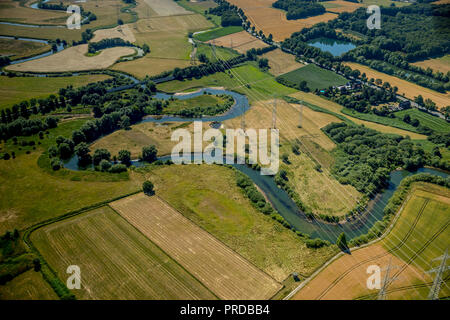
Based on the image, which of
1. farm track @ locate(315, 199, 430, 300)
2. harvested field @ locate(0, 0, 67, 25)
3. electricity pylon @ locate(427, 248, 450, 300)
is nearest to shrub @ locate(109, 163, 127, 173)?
farm track @ locate(315, 199, 430, 300)

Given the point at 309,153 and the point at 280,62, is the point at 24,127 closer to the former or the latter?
the point at 309,153

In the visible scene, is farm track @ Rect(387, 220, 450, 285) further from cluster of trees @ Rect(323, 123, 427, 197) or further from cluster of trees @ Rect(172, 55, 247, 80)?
cluster of trees @ Rect(172, 55, 247, 80)

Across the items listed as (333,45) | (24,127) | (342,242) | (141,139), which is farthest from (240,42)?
(342,242)

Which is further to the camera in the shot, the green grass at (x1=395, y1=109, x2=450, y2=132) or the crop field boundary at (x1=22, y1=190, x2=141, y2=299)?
the green grass at (x1=395, y1=109, x2=450, y2=132)

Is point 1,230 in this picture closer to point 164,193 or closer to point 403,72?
point 164,193

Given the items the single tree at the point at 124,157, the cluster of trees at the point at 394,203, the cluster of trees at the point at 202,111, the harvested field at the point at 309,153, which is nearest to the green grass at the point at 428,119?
the harvested field at the point at 309,153

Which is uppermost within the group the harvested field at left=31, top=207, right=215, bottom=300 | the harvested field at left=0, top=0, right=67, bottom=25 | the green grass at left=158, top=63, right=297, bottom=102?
the harvested field at left=0, top=0, right=67, bottom=25
